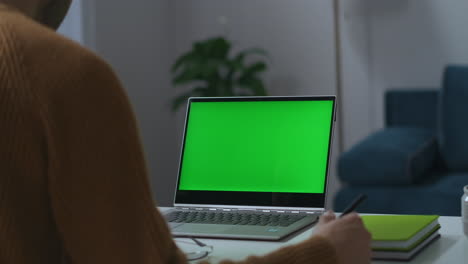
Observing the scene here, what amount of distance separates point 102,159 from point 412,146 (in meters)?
2.80

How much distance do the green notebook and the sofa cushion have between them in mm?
2183

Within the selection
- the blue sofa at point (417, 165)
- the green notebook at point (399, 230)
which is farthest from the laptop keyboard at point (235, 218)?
the blue sofa at point (417, 165)

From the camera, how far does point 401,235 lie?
3.79 ft

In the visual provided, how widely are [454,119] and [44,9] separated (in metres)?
2.94

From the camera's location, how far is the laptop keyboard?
56.2 inches

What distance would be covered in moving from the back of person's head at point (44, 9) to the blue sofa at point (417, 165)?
8.20 ft

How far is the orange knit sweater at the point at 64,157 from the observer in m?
0.68

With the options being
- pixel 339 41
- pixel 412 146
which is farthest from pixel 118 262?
pixel 339 41

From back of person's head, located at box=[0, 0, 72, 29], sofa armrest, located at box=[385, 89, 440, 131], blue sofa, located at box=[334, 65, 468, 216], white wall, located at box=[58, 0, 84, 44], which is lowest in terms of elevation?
blue sofa, located at box=[334, 65, 468, 216]

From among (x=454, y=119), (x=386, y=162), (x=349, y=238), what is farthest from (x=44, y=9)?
(x=454, y=119)

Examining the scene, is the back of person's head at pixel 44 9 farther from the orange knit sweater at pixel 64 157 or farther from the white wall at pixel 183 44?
the white wall at pixel 183 44

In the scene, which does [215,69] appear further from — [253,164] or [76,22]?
[253,164]

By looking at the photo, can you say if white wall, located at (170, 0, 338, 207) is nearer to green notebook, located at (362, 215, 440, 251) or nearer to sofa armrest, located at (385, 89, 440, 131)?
sofa armrest, located at (385, 89, 440, 131)

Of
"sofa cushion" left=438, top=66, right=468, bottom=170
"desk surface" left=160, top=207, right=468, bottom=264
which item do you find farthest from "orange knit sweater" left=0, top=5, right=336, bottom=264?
"sofa cushion" left=438, top=66, right=468, bottom=170
